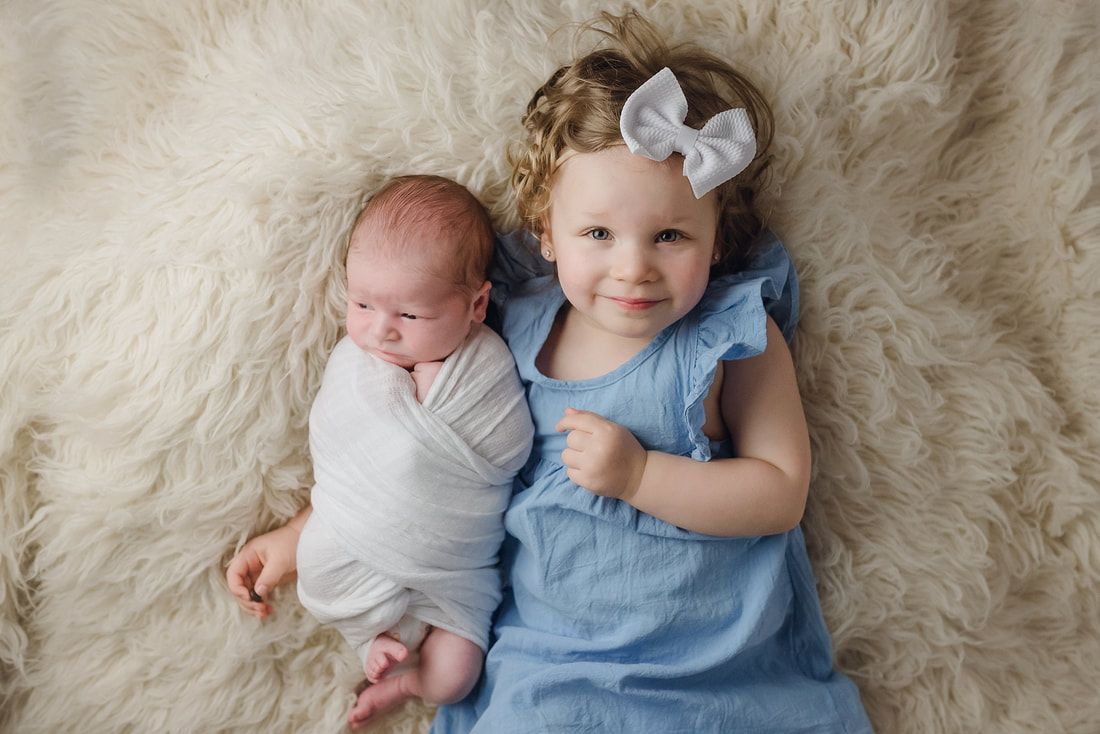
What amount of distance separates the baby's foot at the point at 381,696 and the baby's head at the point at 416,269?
17.6 inches

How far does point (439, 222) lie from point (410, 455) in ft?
1.01

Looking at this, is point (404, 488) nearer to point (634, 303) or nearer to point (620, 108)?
point (634, 303)

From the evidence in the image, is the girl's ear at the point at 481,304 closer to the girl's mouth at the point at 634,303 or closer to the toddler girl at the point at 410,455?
the toddler girl at the point at 410,455

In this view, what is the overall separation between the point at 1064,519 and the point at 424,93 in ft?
3.63

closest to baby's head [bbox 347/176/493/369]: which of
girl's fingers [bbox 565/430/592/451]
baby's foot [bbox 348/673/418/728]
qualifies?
girl's fingers [bbox 565/430/592/451]

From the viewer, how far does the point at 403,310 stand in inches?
47.1

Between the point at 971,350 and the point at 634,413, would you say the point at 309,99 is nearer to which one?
Result: the point at 634,413

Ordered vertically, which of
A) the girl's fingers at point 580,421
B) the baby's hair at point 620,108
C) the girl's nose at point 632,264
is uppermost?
the baby's hair at point 620,108

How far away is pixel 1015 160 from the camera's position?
4.48 feet

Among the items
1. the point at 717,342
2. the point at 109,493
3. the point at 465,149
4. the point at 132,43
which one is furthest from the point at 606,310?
the point at 132,43

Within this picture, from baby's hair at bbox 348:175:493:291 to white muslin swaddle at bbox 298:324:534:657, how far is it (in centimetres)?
12

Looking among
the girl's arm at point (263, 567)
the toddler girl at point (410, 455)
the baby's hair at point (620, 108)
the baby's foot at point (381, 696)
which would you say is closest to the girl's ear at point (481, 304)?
the toddler girl at point (410, 455)

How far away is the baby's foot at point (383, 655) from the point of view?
3.99 ft

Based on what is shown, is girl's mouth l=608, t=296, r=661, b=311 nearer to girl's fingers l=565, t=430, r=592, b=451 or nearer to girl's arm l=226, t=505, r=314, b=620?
girl's fingers l=565, t=430, r=592, b=451
